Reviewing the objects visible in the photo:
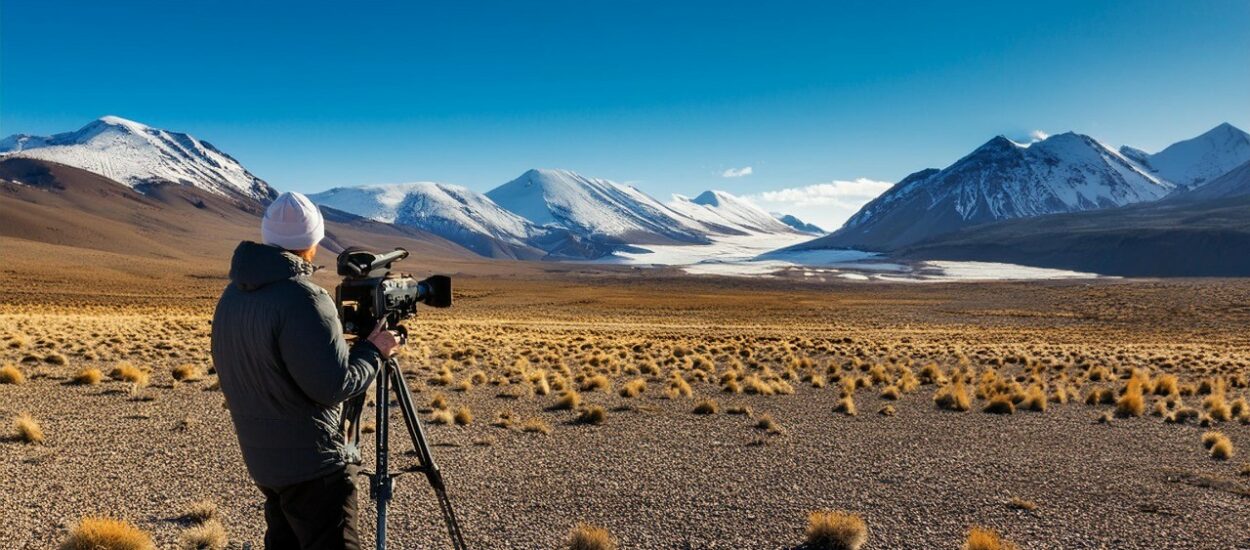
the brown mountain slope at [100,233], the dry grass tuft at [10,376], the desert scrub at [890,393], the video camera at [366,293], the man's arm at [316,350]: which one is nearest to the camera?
the man's arm at [316,350]

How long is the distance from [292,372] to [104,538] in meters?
3.30

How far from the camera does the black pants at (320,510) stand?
320 cm

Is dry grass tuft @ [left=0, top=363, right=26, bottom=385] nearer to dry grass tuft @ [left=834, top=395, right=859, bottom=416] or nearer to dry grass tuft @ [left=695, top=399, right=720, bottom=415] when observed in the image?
dry grass tuft @ [left=695, top=399, right=720, bottom=415]

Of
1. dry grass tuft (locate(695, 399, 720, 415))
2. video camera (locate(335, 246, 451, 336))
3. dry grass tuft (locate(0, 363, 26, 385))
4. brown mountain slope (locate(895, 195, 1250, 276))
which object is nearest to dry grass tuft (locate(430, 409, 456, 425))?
dry grass tuft (locate(695, 399, 720, 415))

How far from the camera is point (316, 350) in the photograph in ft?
9.61

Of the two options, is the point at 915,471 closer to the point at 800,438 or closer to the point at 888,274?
the point at 800,438

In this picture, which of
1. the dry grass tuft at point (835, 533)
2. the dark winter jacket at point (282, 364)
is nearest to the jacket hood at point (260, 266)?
the dark winter jacket at point (282, 364)

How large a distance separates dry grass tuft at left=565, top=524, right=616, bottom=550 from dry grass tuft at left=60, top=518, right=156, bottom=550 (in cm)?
284

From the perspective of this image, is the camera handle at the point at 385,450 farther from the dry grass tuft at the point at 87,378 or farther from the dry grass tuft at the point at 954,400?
the dry grass tuft at the point at 954,400

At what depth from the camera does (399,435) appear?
991 cm

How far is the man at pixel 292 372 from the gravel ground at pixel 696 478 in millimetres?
→ 2693

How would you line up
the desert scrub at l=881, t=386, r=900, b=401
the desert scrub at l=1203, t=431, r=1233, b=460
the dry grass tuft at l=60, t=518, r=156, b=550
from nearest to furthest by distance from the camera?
the dry grass tuft at l=60, t=518, r=156, b=550, the desert scrub at l=1203, t=431, r=1233, b=460, the desert scrub at l=881, t=386, r=900, b=401

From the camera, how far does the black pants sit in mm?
3201

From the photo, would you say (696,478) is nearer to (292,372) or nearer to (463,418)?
(463,418)
